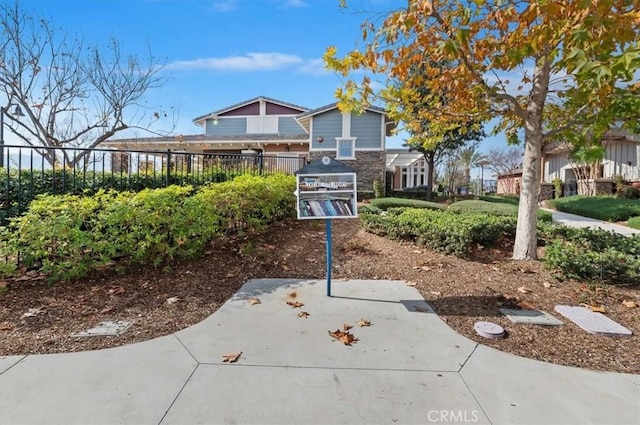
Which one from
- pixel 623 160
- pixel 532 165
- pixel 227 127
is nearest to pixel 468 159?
pixel 623 160

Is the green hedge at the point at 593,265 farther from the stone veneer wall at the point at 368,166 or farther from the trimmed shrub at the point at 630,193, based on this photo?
the trimmed shrub at the point at 630,193

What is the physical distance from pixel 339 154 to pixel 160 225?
1402 cm

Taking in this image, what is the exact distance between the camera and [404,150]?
27.3 m

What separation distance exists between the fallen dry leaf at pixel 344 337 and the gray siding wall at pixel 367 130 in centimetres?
1529

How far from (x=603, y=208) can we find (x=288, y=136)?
49.6 ft

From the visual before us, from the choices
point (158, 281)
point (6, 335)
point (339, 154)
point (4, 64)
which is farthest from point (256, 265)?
point (339, 154)

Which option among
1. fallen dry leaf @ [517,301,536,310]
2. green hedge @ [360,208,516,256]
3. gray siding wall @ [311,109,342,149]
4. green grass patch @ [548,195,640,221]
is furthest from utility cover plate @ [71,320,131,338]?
gray siding wall @ [311,109,342,149]

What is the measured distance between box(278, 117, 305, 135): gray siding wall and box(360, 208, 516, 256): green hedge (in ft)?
53.4

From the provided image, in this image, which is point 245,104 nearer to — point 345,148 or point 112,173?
point 345,148

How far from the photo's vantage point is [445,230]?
566cm

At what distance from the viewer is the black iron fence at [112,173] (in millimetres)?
4766

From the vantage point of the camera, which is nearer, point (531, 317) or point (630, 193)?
point (531, 317)

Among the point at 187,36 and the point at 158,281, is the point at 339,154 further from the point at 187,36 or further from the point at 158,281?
the point at 158,281
